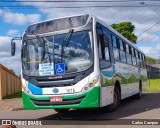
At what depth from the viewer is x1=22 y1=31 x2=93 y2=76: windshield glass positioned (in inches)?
415

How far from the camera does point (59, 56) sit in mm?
10703

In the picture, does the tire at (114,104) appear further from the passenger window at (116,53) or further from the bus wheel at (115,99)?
the passenger window at (116,53)

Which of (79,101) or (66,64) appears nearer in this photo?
(79,101)

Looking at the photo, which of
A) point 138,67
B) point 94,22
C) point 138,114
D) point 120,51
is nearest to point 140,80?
point 138,67

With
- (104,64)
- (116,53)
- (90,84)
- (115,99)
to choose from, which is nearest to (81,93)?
(90,84)

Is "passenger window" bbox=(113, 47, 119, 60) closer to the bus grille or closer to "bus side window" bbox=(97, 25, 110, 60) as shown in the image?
"bus side window" bbox=(97, 25, 110, 60)

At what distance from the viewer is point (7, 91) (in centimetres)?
2594

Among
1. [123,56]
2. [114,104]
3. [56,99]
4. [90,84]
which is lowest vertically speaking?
[114,104]

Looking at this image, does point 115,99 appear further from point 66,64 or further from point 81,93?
point 66,64

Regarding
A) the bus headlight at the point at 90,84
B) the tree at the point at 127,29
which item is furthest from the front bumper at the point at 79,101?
the tree at the point at 127,29

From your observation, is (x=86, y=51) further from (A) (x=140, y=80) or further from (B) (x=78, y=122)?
(A) (x=140, y=80)

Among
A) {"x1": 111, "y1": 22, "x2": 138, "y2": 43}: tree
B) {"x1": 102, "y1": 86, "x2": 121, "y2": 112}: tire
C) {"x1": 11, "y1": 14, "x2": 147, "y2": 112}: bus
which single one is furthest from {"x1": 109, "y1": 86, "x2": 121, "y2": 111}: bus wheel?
{"x1": 111, "y1": 22, "x2": 138, "y2": 43}: tree

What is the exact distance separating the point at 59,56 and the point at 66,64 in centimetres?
36

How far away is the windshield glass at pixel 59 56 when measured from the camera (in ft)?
34.6
